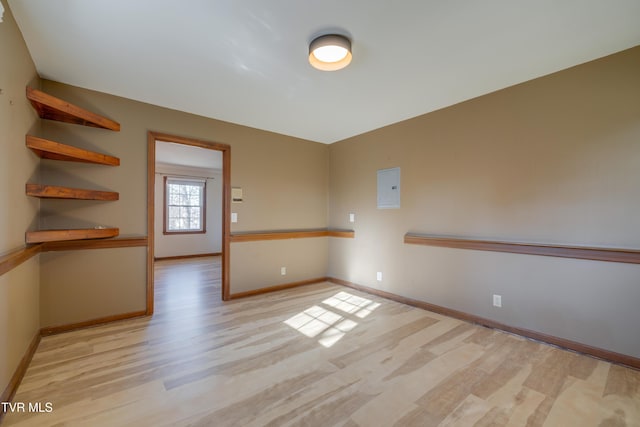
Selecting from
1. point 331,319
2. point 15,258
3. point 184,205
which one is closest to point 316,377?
point 331,319

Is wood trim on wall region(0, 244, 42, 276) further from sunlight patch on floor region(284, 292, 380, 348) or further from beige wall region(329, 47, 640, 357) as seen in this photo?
beige wall region(329, 47, 640, 357)

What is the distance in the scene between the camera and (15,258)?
179 centimetres

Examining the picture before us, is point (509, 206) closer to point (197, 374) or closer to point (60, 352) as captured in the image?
point (197, 374)

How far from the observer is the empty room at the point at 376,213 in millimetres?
1732

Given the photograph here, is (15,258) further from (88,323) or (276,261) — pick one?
(276,261)

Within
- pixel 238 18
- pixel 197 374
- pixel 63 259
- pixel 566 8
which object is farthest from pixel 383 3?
pixel 63 259

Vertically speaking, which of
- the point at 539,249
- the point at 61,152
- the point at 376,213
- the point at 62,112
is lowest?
the point at 539,249

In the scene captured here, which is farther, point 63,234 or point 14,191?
point 63,234

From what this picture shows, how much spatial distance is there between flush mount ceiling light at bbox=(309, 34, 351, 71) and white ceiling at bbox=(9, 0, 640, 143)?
0.18 feet

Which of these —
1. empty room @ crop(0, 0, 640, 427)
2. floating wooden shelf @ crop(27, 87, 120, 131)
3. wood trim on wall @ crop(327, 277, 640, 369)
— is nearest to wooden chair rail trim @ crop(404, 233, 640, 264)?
empty room @ crop(0, 0, 640, 427)

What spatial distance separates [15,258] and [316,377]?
2168 millimetres

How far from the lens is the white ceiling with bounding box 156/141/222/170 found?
5.12 metres

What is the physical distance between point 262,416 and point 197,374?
71 centimetres

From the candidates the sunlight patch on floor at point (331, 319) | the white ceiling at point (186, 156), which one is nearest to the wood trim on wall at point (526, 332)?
the sunlight patch on floor at point (331, 319)
